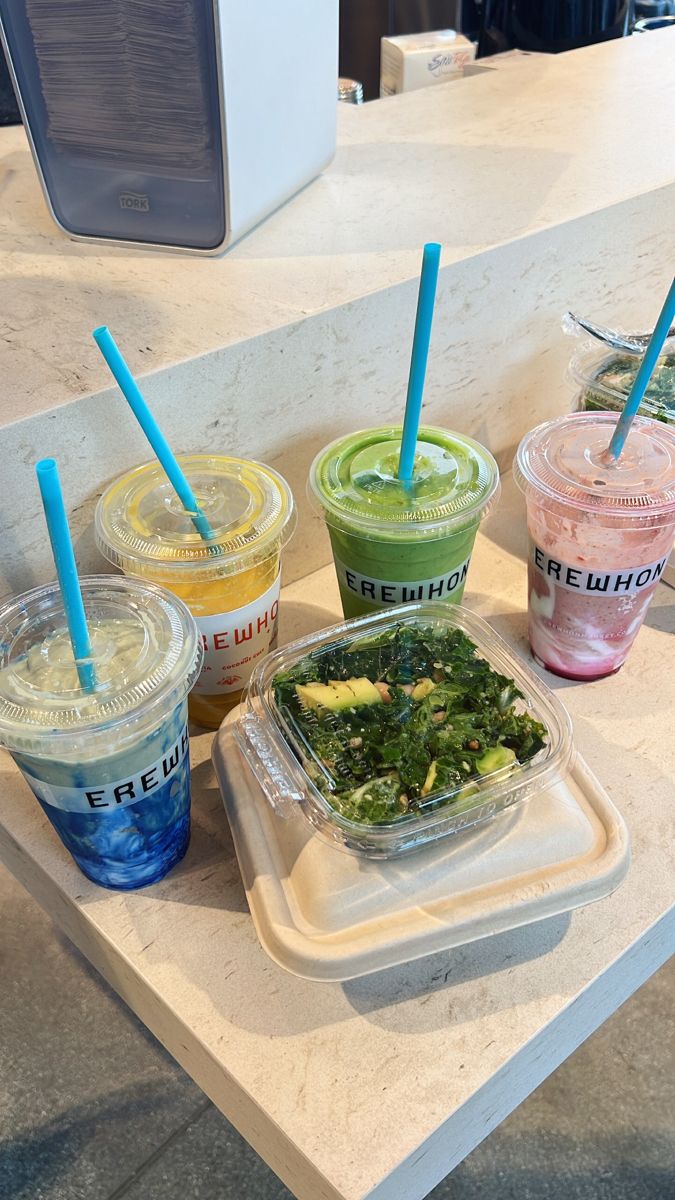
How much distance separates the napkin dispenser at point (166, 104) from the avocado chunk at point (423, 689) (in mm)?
643

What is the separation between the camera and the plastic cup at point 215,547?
86cm

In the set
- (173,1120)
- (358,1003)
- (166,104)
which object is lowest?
A: (173,1120)

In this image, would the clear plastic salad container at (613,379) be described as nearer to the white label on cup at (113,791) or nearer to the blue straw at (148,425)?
the blue straw at (148,425)

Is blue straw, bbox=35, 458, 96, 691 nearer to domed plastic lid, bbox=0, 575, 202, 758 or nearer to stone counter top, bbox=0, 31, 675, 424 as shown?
domed plastic lid, bbox=0, 575, 202, 758

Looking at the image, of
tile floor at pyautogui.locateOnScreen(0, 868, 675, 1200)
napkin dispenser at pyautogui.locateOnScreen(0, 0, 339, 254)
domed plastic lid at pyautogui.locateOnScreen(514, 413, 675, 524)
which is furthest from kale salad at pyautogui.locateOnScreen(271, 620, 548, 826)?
tile floor at pyautogui.locateOnScreen(0, 868, 675, 1200)

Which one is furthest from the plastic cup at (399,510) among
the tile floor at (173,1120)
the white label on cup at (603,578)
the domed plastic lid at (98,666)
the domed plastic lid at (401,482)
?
the tile floor at (173,1120)

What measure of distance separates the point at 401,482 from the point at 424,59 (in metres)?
1.57

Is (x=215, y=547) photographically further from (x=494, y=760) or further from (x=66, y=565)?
(x=494, y=760)

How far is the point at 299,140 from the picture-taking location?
1178 mm

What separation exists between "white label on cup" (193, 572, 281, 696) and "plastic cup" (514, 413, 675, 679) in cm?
31

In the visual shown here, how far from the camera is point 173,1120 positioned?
4.33 feet

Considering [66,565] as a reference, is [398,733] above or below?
below

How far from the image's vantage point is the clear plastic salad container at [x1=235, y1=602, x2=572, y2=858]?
0.73m

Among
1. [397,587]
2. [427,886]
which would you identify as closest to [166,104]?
[397,587]
